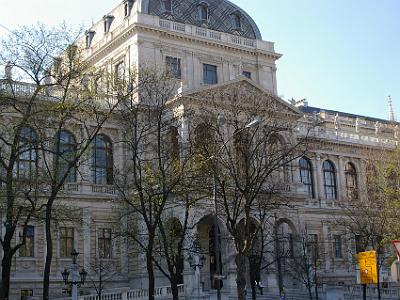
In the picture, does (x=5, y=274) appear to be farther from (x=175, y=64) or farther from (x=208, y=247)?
(x=175, y=64)

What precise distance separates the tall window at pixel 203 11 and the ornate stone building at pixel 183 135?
88 mm

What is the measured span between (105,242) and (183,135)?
11351 mm

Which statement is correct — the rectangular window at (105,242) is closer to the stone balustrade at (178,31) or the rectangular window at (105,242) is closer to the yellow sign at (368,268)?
the stone balustrade at (178,31)

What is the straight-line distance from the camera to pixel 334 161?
64.7m

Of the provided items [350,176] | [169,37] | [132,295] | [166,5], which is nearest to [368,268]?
[132,295]

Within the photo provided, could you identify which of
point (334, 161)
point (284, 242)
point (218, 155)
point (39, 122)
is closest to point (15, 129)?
point (39, 122)

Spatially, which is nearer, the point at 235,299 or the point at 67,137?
the point at 235,299

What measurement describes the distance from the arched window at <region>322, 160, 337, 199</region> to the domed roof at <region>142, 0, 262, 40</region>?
13685mm

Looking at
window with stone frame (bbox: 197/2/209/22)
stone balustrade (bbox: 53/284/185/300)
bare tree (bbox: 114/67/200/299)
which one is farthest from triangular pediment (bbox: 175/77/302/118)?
window with stone frame (bbox: 197/2/209/22)

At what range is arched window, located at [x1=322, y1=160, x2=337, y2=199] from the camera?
64062 millimetres

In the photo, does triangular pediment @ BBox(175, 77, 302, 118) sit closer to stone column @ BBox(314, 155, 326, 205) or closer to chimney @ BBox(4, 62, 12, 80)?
chimney @ BBox(4, 62, 12, 80)

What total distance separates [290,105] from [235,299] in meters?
16.7

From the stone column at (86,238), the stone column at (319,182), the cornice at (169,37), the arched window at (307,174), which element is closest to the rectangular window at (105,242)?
the stone column at (86,238)

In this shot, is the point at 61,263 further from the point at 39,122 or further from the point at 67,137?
the point at 39,122
